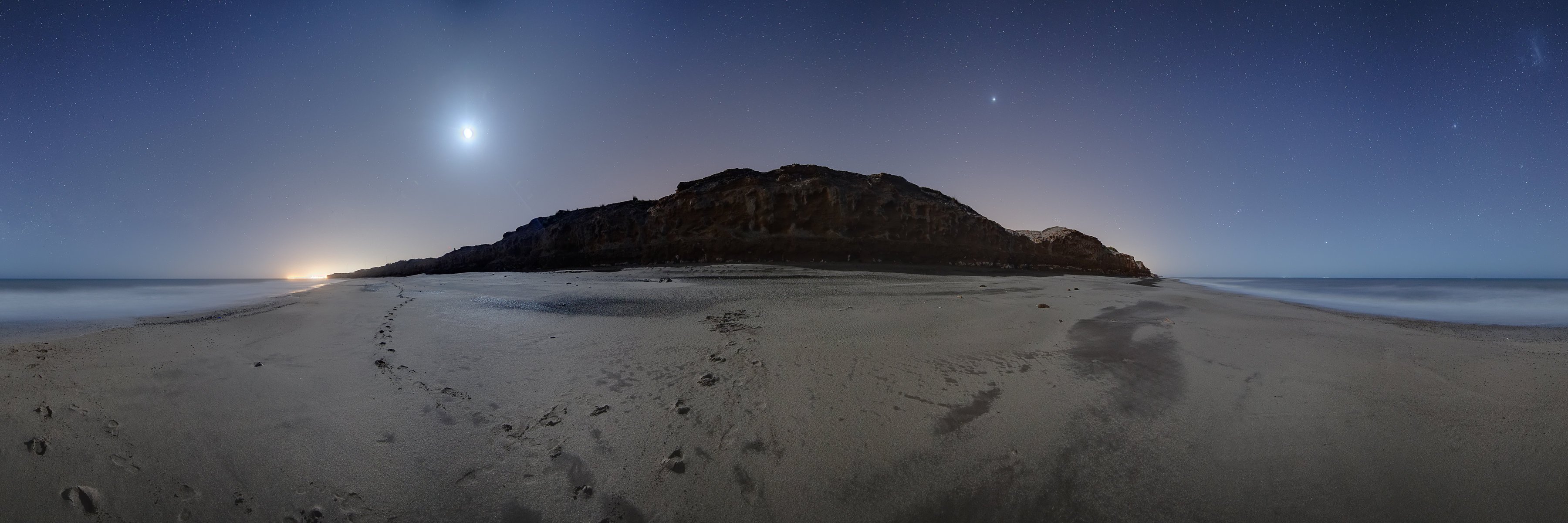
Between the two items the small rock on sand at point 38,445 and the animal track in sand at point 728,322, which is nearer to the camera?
the small rock on sand at point 38,445

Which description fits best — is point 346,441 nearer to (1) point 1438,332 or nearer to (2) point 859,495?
(2) point 859,495

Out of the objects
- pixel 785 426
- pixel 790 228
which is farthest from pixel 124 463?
pixel 790 228

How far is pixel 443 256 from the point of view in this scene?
38438mm

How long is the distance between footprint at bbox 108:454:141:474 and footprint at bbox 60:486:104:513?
5.0 inches

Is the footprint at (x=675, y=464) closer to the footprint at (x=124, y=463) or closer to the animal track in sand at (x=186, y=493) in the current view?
the animal track in sand at (x=186, y=493)

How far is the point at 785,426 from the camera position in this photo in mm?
2529

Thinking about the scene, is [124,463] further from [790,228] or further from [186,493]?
[790,228]

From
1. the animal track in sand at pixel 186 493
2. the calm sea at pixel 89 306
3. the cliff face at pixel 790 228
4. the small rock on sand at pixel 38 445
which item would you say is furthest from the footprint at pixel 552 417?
the cliff face at pixel 790 228

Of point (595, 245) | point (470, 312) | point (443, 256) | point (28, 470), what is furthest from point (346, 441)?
point (443, 256)

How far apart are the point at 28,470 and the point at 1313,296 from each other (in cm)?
2538

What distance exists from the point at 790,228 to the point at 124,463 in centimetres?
1964

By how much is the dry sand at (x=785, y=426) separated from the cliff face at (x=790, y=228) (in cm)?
1646

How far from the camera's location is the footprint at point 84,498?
69.9 inches

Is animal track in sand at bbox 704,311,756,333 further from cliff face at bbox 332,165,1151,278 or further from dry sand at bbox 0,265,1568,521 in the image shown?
cliff face at bbox 332,165,1151,278
